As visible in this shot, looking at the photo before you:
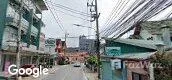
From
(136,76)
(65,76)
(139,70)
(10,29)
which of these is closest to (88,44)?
(65,76)

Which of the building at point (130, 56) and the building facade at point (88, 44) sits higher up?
the building facade at point (88, 44)

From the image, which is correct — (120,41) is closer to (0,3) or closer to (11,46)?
(11,46)

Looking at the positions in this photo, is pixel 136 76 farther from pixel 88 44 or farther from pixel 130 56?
pixel 88 44

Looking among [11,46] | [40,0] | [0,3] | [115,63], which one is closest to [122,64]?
[115,63]

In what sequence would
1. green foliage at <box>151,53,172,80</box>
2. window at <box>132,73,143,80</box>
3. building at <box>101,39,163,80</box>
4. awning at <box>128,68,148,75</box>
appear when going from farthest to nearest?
window at <box>132,73,143,80</box>, building at <box>101,39,163,80</box>, awning at <box>128,68,148,75</box>, green foliage at <box>151,53,172,80</box>

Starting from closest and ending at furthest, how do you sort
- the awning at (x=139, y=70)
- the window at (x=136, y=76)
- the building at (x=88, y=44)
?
1. the awning at (x=139, y=70)
2. the window at (x=136, y=76)
3. the building at (x=88, y=44)

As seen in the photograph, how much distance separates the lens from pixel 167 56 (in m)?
11.9

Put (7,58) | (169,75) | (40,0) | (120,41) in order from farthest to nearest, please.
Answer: (40,0) → (7,58) → (120,41) → (169,75)

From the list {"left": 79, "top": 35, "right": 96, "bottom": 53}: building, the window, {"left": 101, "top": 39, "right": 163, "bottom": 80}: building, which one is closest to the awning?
{"left": 101, "top": 39, "right": 163, "bottom": 80}: building

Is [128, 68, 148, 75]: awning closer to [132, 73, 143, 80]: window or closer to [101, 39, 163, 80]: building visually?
[101, 39, 163, 80]: building

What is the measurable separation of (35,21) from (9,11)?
69.3 ft

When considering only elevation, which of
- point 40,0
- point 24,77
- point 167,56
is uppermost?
point 40,0

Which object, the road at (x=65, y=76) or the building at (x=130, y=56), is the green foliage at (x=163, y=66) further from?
the road at (x=65, y=76)

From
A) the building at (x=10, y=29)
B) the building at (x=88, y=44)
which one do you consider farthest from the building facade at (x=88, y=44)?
the building at (x=10, y=29)
